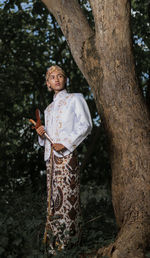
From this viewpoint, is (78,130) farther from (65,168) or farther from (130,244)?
(130,244)

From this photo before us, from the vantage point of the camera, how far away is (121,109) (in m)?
3.94

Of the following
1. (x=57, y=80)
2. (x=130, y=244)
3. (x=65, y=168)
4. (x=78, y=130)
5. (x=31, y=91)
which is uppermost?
(x=31, y=91)

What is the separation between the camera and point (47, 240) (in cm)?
402

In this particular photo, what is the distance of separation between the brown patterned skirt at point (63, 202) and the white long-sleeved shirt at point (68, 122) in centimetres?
12

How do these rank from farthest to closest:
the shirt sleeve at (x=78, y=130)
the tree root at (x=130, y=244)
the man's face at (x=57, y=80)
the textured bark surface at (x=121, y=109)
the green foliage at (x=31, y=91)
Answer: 1. the green foliage at (x=31, y=91)
2. the man's face at (x=57, y=80)
3. the shirt sleeve at (x=78, y=130)
4. the textured bark surface at (x=121, y=109)
5. the tree root at (x=130, y=244)

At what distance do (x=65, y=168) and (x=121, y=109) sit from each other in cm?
81

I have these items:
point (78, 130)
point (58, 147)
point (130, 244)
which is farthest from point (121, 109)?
point (130, 244)

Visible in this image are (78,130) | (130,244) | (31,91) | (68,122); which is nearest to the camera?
(130,244)

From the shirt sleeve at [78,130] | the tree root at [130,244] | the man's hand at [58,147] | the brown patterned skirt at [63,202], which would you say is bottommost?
the tree root at [130,244]

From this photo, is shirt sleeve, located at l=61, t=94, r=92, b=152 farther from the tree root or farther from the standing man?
the tree root

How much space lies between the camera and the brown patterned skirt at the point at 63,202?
3928mm

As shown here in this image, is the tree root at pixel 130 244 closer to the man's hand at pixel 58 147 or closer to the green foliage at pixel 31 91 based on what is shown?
the man's hand at pixel 58 147

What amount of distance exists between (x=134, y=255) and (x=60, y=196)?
0.93 metres

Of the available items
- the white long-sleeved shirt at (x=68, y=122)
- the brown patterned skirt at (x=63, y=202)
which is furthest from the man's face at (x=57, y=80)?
the brown patterned skirt at (x=63, y=202)
